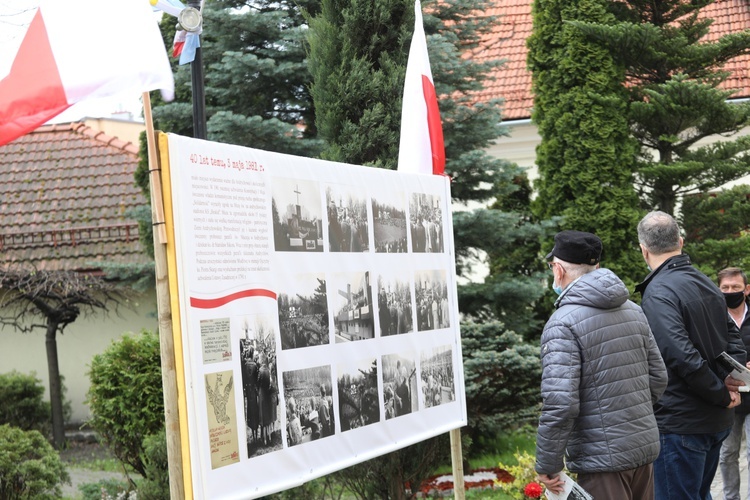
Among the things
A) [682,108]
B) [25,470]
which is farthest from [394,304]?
[682,108]

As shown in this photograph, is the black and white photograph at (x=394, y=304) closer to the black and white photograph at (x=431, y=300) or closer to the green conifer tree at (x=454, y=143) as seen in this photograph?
the black and white photograph at (x=431, y=300)

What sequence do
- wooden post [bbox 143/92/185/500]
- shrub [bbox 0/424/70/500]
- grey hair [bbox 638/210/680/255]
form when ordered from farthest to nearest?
shrub [bbox 0/424/70/500] < grey hair [bbox 638/210/680/255] < wooden post [bbox 143/92/185/500]

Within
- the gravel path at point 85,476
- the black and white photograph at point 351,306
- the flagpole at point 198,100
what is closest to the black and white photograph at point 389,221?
the black and white photograph at point 351,306

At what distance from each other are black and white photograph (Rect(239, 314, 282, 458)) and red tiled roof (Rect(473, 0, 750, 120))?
40.6 feet

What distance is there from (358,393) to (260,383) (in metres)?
0.85

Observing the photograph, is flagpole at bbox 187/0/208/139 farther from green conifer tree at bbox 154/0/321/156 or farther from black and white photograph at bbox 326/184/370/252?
green conifer tree at bbox 154/0/321/156

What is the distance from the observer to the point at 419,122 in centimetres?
589

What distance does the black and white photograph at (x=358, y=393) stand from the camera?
14.5 ft

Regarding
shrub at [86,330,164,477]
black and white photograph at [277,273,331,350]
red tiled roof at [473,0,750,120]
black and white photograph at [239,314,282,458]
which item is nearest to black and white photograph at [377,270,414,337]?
black and white photograph at [277,273,331,350]

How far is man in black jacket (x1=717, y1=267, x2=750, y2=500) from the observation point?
6508 millimetres

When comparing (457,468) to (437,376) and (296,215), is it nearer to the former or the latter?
(437,376)

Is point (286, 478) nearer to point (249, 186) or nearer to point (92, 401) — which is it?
point (249, 186)

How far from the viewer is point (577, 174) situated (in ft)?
38.3

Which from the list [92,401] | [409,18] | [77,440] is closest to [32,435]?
[92,401]
